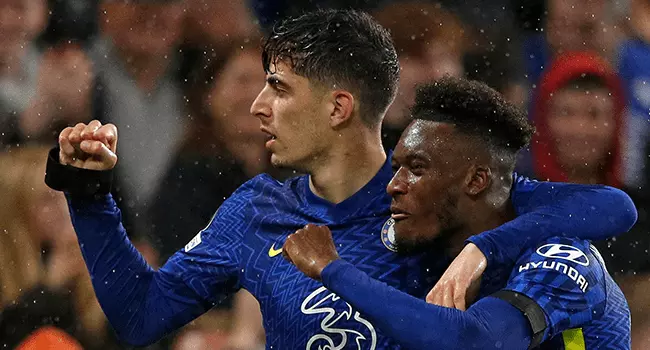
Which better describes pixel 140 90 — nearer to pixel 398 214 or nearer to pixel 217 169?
pixel 217 169

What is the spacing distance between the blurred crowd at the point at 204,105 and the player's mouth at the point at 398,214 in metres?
1.72

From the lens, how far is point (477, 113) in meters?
3.05

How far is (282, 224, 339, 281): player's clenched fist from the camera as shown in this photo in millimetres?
2709

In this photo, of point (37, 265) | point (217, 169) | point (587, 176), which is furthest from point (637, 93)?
point (37, 265)

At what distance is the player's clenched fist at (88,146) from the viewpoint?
2.97 m

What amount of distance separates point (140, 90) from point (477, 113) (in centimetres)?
255

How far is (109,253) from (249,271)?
0.38m

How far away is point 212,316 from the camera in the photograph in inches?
187

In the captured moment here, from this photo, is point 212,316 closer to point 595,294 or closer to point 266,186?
point 266,186

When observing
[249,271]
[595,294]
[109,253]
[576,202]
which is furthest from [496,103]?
[109,253]

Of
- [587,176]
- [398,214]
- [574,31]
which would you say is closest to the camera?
[398,214]

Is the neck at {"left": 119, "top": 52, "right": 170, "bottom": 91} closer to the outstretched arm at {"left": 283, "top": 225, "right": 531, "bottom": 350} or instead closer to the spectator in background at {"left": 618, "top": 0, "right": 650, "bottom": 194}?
the spectator in background at {"left": 618, "top": 0, "right": 650, "bottom": 194}

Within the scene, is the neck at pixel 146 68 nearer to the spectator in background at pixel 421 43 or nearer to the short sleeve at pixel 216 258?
the spectator in background at pixel 421 43

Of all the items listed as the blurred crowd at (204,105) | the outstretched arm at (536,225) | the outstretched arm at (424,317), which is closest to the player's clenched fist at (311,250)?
the outstretched arm at (424,317)
